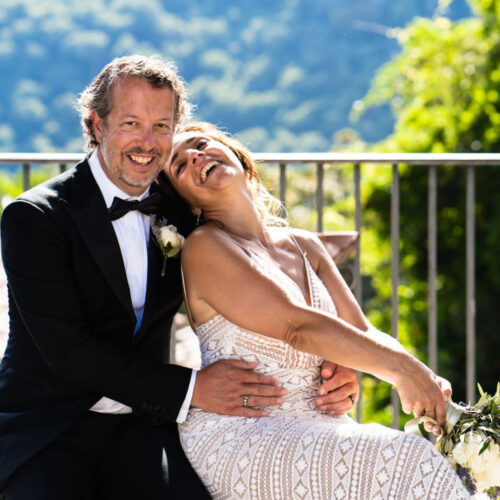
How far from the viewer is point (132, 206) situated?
2512mm

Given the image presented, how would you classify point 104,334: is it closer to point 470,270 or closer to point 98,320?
point 98,320

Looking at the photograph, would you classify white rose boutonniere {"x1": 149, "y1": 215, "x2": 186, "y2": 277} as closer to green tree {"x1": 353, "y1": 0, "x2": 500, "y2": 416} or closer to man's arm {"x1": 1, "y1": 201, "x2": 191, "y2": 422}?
man's arm {"x1": 1, "y1": 201, "x2": 191, "y2": 422}

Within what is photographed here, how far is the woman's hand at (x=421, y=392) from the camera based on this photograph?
2.32 meters

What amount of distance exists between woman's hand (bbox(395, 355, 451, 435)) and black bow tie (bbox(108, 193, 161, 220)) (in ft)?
3.30

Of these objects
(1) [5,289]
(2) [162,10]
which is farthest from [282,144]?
(1) [5,289]

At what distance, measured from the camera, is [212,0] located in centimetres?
3120

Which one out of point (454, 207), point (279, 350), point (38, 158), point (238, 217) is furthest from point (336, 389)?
point (454, 207)

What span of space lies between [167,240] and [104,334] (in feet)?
1.23

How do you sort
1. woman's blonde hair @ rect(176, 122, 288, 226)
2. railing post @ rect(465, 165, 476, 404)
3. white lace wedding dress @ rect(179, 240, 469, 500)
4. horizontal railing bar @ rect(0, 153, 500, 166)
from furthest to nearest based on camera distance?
railing post @ rect(465, 165, 476, 404) < horizontal railing bar @ rect(0, 153, 500, 166) < woman's blonde hair @ rect(176, 122, 288, 226) < white lace wedding dress @ rect(179, 240, 469, 500)

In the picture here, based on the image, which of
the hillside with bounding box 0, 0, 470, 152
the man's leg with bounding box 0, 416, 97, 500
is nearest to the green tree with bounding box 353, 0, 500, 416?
the man's leg with bounding box 0, 416, 97, 500

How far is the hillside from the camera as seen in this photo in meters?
25.6

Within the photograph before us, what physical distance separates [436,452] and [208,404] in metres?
0.72

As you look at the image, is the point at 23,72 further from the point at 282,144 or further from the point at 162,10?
the point at 282,144

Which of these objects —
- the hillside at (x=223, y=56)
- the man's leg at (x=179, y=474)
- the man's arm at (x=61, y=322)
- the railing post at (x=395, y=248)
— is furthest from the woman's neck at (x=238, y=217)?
the hillside at (x=223, y=56)
